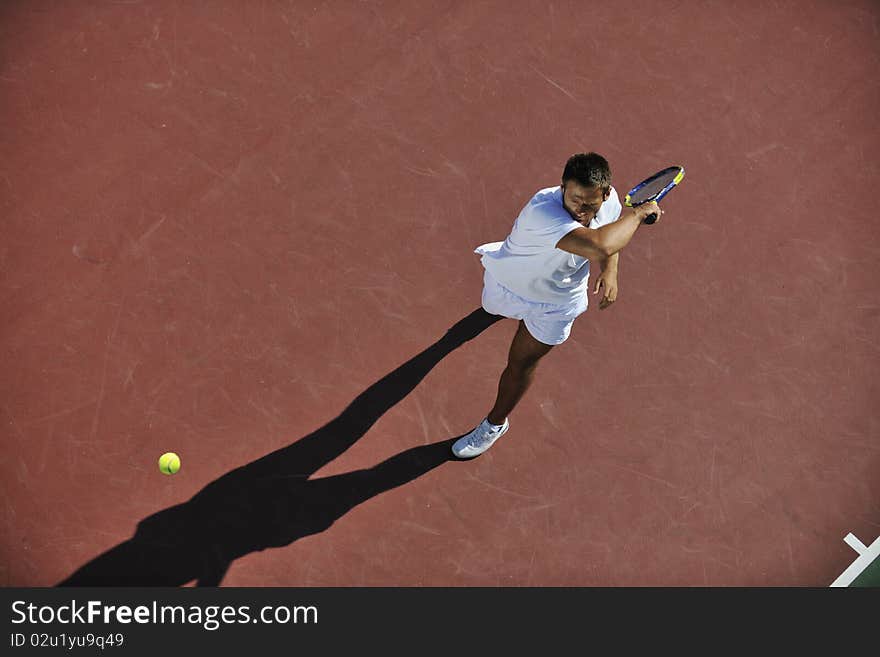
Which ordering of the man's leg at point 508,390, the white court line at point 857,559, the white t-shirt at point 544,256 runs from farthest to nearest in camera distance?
1. the white court line at point 857,559
2. the man's leg at point 508,390
3. the white t-shirt at point 544,256

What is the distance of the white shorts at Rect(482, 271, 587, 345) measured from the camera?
4.38 metres

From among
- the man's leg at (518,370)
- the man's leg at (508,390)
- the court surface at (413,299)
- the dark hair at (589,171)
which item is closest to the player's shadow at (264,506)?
the court surface at (413,299)

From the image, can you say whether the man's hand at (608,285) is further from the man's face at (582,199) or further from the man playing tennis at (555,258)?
the man's face at (582,199)

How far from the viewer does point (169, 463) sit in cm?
509

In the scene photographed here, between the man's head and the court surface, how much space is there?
1.90 meters

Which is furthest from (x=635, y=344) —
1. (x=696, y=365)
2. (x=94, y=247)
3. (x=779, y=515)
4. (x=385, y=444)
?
(x=94, y=247)

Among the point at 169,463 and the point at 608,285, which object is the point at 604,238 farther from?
the point at 169,463

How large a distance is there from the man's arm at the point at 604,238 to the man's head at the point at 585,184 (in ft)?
0.40

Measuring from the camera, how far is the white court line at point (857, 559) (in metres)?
5.28

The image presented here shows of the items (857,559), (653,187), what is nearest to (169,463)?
(653,187)

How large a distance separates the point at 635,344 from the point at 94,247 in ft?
12.7

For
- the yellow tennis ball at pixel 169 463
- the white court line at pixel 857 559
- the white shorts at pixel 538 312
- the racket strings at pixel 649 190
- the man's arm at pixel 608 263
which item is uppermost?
the racket strings at pixel 649 190

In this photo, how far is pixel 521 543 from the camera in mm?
5219
